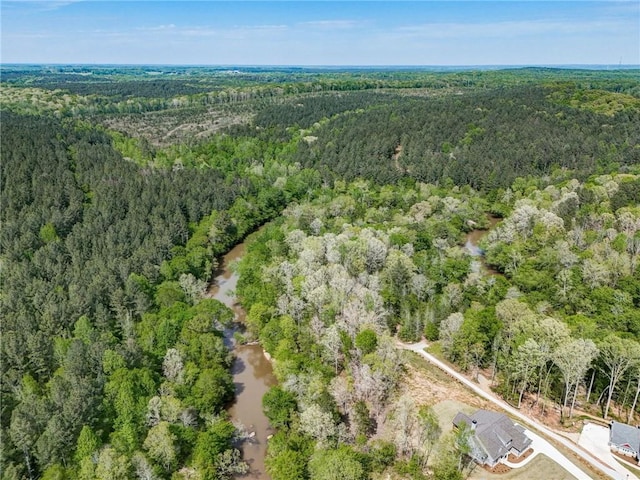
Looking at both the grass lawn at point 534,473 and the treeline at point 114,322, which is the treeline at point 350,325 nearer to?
the grass lawn at point 534,473

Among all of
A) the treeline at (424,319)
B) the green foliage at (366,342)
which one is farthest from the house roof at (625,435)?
the green foliage at (366,342)

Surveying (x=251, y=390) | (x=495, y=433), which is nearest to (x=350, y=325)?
(x=251, y=390)

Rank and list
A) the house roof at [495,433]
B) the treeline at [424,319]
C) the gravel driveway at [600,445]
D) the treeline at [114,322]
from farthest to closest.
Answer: the treeline at [424,319], the house roof at [495,433], the gravel driveway at [600,445], the treeline at [114,322]

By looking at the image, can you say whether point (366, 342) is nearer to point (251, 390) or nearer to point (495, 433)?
point (251, 390)

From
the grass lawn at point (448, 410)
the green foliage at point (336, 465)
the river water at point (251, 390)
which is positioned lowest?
the river water at point (251, 390)

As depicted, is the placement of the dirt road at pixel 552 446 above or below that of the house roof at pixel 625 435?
below

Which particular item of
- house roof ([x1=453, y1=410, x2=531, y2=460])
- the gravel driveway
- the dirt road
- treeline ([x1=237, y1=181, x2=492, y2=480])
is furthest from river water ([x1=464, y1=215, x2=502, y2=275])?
house roof ([x1=453, y1=410, x2=531, y2=460])

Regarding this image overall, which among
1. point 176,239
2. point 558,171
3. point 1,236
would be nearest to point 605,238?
point 558,171
